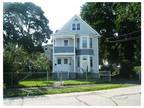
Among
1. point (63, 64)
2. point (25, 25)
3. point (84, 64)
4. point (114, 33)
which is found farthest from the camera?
point (25, 25)

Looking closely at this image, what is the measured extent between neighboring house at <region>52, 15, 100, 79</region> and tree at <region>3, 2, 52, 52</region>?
16.6 ft

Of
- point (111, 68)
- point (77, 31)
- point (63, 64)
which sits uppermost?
point (77, 31)

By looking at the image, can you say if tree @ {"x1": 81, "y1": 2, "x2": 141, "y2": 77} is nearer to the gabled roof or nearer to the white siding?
the gabled roof

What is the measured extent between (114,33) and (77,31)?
177 inches

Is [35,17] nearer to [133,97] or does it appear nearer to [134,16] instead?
[134,16]

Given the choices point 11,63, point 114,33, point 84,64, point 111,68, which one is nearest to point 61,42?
point 84,64

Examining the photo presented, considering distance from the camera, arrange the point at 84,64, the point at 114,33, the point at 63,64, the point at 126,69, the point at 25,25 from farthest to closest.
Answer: the point at 25,25, the point at 114,33, the point at 126,69, the point at 63,64, the point at 84,64

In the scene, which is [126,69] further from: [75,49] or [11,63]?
[11,63]

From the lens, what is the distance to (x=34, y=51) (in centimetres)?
3188

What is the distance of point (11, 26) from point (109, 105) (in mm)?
22128

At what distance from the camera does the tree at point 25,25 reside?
96.9 feet

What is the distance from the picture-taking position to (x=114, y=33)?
98.0 feet

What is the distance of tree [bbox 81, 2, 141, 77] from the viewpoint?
27188 mm

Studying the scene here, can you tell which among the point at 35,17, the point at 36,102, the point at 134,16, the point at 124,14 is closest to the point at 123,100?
the point at 36,102
